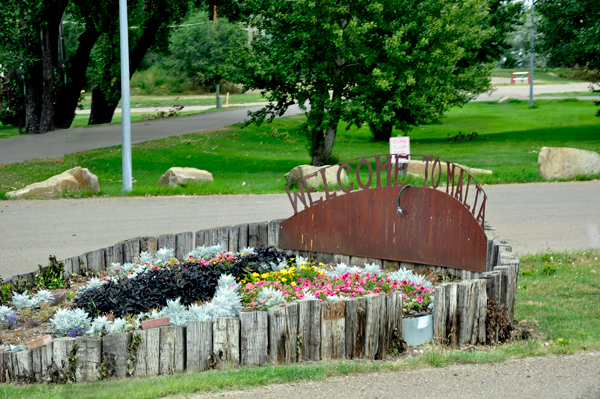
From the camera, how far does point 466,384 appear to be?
428 centimetres

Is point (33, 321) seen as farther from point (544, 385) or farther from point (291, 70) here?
point (291, 70)

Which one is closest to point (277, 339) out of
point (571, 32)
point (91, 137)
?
point (571, 32)

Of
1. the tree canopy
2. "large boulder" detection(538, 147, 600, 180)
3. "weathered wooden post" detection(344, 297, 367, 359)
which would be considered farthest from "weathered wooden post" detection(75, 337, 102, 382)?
the tree canopy

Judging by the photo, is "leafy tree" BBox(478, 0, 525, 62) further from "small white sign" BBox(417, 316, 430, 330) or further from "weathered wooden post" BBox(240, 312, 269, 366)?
"weathered wooden post" BBox(240, 312, 269, 366)

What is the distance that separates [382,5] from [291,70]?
2.84m

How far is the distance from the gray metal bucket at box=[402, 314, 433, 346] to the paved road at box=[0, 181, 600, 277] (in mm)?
4268

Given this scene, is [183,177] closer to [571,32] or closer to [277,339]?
[277,339]

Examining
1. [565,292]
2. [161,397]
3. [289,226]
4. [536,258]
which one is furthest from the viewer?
[536,258]

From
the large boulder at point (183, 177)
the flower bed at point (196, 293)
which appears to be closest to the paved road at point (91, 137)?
the large boulder at point (183, 177)

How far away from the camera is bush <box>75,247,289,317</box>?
18.1 feet

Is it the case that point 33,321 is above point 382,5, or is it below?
below

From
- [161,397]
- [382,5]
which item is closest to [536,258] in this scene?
[161,397]

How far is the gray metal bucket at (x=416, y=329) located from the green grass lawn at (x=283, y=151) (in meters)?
9.76

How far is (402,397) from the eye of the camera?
13.4 feet
